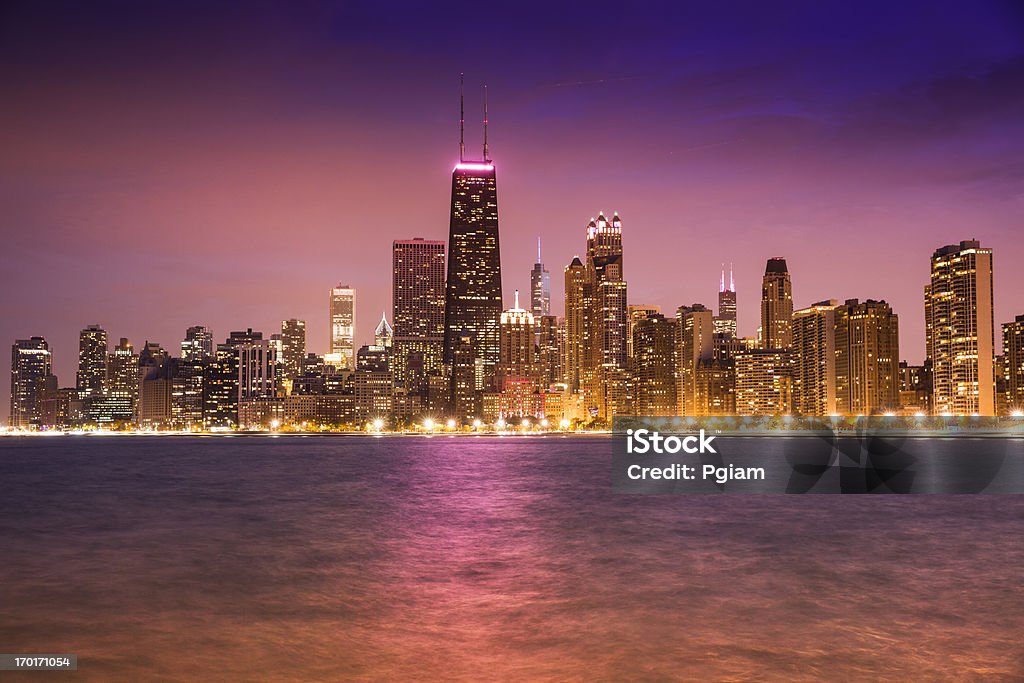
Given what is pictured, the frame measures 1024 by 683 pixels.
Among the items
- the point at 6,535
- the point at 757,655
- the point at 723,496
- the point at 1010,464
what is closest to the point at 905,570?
the point at 757,655

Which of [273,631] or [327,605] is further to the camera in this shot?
[327,605]

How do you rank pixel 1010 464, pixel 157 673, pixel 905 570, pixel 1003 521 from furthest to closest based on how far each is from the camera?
1. pixel 1010 464
2. pixel 1003 521
3. pixel 905 570
4. pixel 157 673

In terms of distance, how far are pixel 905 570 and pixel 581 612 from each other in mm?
14170

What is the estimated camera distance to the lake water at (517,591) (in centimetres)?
1758

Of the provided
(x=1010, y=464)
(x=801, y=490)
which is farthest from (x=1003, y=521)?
(x=1010, y=464)

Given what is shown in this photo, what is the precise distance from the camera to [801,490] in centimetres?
7762

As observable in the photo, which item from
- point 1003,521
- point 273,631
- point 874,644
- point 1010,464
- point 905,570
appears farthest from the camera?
point 1010,464

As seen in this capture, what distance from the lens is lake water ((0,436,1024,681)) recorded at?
17578mm

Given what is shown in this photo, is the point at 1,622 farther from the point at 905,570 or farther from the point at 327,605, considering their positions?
the point at 905,570

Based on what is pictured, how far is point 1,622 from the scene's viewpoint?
21.9 metres

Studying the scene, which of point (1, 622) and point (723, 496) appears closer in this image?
point (1, 622)

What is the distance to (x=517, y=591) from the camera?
85.5 ft

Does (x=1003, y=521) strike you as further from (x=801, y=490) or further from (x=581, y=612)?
(x=581, y=612)

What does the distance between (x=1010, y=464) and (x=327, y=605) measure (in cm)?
12802
